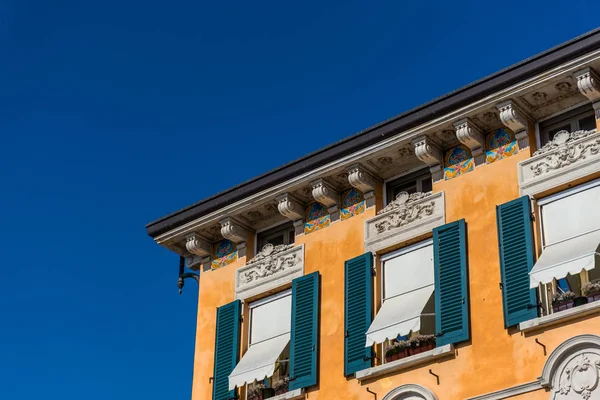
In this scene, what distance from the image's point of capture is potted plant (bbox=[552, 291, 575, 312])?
68.1 feet

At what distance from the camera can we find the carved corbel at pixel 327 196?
25000mm

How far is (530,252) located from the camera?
70.6 feet

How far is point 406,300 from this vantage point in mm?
23000

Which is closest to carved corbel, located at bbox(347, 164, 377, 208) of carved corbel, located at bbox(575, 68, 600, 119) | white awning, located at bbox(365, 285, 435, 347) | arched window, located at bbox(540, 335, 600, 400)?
white awning, located at bbox(365, 285, 435, 347)

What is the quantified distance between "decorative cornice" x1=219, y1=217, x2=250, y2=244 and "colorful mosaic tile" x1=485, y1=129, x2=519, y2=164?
592 cm

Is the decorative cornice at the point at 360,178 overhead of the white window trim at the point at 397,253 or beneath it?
overhead

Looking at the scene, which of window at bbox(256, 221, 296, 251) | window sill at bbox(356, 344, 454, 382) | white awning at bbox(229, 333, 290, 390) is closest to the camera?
window sill at bbox(356, 344, 454, 382)

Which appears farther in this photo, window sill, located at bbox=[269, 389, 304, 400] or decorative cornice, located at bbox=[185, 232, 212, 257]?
decorative cornice, located at bbox=[185, 232, 212, 257]

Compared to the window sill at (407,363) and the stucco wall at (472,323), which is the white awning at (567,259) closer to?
the stucco wall at (472,323)

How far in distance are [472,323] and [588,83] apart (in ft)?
15.2

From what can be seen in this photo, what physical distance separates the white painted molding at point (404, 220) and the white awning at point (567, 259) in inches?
101

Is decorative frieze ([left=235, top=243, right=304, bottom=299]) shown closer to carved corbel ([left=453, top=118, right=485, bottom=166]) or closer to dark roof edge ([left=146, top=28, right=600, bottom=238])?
dark roof edge ([left=146, top=28, right=600, bottom=238])

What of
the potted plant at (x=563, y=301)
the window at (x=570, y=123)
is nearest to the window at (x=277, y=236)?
the window at (x=570, y=123)

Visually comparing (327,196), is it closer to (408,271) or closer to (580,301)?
(408,271)
